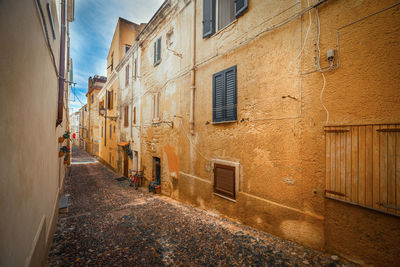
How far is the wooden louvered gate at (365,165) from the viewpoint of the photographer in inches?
115

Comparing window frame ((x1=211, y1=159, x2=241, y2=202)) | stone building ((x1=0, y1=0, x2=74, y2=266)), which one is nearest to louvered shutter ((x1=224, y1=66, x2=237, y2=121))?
window frame ((x1=211, y1=159, x2=241, y2=202))

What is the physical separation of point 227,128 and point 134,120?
8957mm

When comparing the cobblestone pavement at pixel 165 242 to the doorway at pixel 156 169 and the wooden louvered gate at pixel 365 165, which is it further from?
the doorway at pixel 156 169

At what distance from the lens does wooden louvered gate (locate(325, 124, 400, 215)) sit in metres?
2.91

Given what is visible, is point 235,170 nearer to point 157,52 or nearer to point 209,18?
point 209,18

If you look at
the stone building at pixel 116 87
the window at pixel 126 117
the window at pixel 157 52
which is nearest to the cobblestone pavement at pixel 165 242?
the window at pixel 157 52

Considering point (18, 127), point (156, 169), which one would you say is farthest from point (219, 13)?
point (156, 169)

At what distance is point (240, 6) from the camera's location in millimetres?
5402

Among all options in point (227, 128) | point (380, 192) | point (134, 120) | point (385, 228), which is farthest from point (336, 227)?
point (134, 120)

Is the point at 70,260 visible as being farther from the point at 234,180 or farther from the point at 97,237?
the point at 234,180

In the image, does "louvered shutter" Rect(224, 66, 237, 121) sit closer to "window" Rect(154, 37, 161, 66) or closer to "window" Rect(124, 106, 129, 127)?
"window" Rect(154, 37, 161, 66)

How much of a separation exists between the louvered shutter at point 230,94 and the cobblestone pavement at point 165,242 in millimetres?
3324

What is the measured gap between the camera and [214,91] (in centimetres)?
624

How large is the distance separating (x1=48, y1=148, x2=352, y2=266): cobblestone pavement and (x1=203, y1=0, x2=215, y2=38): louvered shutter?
656 cm
